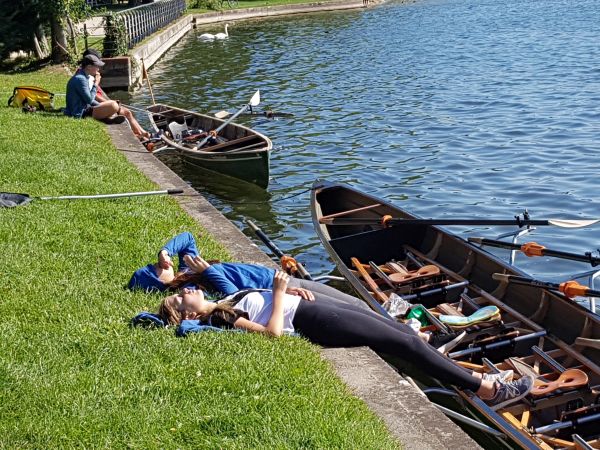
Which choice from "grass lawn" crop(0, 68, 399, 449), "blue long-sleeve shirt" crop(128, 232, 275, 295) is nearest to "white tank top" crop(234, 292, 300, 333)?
"grass lawn" crop(0, 68, 399, 449)

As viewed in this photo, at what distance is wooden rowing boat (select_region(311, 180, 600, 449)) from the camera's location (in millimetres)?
7105

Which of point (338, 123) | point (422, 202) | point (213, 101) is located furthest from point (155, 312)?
point (213, 101)

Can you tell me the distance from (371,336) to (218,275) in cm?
149

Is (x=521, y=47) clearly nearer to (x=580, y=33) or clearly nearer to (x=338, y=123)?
(x=580, y=33)

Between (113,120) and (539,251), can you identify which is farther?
(113,120)

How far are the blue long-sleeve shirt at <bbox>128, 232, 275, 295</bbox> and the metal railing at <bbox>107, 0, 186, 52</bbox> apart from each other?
2414cm

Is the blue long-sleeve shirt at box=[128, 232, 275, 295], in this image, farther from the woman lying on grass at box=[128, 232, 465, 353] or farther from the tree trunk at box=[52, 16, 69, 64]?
the tree trunk at box=[52, 16, 69, 64]

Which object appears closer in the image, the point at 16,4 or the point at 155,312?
the point at 155,312

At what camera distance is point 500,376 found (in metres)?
7.51

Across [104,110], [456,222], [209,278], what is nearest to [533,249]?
[456,222]

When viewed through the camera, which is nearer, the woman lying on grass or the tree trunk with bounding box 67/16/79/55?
the woman lying on grass

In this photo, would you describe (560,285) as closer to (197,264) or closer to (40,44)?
(197,264)

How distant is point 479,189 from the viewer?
1631cm

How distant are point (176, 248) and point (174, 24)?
4103cm
